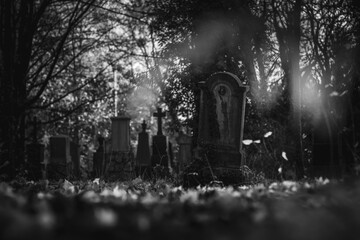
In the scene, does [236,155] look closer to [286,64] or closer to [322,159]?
[286,64]

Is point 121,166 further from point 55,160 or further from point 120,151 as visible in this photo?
point 55,160

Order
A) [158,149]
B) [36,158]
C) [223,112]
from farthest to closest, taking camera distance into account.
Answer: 1. [158,149]
2. [36,158]
3. [223,112]

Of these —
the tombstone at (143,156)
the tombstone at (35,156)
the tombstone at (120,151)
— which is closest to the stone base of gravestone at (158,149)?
the tombstone at (143,156)

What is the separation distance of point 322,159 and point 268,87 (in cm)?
745

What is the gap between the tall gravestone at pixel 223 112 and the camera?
33.3ft

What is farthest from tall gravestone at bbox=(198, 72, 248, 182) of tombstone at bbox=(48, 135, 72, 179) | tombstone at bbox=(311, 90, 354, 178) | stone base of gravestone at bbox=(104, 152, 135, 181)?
tombstone at bbox=(48, 135, 72, 179)

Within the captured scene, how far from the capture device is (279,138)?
38.2 feet

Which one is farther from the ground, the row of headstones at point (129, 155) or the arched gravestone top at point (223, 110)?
the arched gravestone top at point (223, 110)

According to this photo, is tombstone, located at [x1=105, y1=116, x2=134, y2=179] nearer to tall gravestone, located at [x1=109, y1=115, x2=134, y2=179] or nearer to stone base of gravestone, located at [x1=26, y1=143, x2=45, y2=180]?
tall gravestone, located at [x1=109, y1=115, x2=134, y2=179]

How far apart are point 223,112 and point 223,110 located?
42 mm

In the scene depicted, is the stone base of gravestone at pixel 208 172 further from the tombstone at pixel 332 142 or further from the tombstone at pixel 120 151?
the tombstone at pixel 120 151

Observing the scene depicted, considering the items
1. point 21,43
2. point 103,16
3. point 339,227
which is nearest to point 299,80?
point 21,43

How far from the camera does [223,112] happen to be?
33.6 ft

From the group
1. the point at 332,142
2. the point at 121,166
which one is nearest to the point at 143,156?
the point at 121,166
